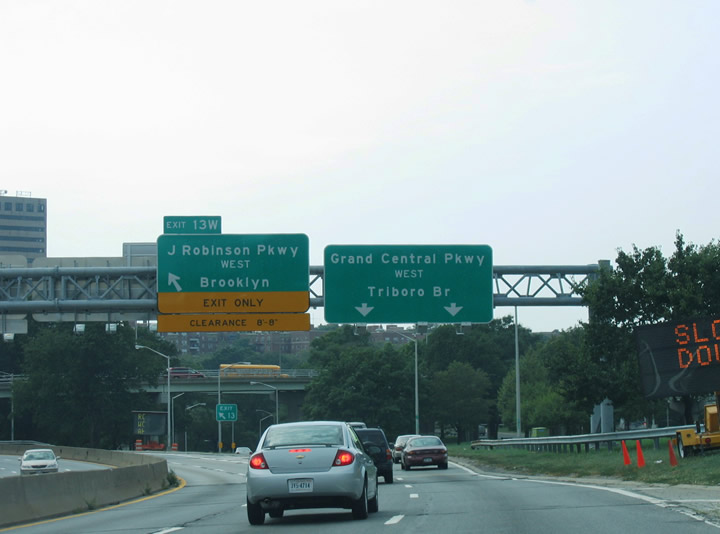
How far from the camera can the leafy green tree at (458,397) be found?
103 meters

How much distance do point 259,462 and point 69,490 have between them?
7422mm

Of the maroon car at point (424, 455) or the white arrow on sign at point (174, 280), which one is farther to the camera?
the maroon car at point (424, 455)

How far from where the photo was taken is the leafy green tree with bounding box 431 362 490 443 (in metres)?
103

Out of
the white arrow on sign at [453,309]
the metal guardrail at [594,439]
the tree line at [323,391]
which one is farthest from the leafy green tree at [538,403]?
the white arrow on sign at [453,309]

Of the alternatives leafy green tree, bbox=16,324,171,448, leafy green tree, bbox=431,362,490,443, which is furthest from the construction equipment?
leafy green tree, bbox=431,362,490,443

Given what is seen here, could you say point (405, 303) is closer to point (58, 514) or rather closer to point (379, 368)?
point (58, 514)

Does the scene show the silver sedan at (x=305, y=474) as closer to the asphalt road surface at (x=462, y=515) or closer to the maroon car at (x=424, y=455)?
the asphalt road surface at (x=462, y=515)

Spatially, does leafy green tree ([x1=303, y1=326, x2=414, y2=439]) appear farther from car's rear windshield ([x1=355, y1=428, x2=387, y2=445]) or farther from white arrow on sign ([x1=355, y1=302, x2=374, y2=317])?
car's rear windshield ([x1=355, y1=428, x2=387, y2=445])

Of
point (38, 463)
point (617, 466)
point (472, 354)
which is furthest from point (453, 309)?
point (472, 354)

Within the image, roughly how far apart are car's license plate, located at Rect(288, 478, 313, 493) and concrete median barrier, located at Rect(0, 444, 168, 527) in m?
5.41

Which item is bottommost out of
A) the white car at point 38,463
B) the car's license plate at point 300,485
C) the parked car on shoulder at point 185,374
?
the white car at point 38,463

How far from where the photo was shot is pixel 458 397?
340 feet

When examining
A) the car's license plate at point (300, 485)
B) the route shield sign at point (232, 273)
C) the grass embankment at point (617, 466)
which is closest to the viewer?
the car's license plate at point (300, 485)

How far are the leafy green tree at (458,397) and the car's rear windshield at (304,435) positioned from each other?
88.4 meters
